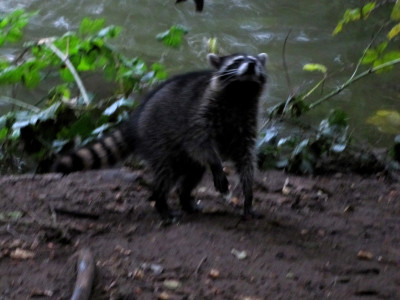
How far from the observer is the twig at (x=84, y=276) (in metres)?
2.97

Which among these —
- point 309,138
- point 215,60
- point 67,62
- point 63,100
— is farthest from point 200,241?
point 67,62

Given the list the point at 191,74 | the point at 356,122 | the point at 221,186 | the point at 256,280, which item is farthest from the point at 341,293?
the point at 356,122

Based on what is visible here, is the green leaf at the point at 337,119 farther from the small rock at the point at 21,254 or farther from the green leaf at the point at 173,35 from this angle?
the small rock at the point at 21,254

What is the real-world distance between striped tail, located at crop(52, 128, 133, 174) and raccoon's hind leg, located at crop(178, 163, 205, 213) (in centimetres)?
49

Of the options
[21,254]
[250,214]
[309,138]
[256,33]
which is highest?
[21,254]

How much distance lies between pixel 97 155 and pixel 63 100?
5.48ft

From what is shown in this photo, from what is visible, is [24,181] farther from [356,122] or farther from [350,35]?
[350,35]

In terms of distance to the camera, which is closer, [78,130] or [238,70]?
[238,70]

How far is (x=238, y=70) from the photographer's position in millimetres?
4297

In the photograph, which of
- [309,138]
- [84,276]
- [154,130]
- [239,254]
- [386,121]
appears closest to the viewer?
[84,276]

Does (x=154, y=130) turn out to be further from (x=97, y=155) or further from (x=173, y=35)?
(x=173, y=35)

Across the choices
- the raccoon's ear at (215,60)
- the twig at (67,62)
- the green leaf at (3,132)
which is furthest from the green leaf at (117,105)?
the raccoon's ear at (215,60)

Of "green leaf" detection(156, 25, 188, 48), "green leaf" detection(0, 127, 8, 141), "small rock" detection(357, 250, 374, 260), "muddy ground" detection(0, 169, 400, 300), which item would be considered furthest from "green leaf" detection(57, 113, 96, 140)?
"small rock" detection(357, 250, 374, 260)

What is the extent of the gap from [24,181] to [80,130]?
116cm
